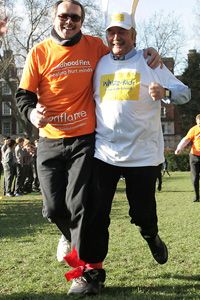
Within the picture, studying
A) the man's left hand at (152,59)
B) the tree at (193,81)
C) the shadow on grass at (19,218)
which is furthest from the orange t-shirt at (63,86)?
the tree at (193,81)

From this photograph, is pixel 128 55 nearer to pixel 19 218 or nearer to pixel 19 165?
pixel 19 218

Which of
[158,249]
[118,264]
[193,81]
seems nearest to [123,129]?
[158,249]

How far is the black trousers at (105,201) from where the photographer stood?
14.0 ft

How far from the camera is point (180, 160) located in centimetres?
3788

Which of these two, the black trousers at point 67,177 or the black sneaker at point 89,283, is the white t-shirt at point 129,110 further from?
A: the black sneaker at point 89,283

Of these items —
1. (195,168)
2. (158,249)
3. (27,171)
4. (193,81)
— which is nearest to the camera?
(158,249)

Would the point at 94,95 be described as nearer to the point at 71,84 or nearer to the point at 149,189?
the point at 71,84

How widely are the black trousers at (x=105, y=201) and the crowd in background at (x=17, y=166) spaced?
11963mm

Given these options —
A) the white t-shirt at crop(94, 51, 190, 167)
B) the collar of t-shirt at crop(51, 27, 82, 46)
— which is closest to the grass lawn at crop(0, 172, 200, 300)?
the white t-shirt at crop(94, 51, 190, 167)

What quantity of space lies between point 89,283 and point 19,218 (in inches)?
248

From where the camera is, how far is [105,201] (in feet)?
14.0

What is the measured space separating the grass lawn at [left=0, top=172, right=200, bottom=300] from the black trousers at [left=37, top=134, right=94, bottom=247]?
0.61 m

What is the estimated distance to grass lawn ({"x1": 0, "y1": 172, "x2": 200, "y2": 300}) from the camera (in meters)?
4.26

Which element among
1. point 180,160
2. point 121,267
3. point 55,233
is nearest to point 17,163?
point 55,233
